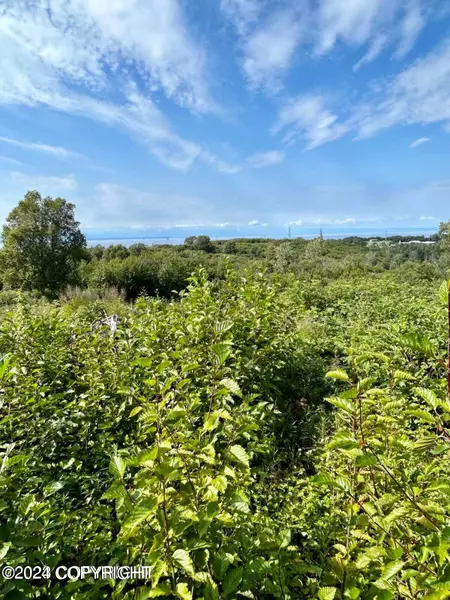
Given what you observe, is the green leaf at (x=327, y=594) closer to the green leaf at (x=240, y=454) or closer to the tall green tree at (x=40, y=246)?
the green leaf at (x=240, y=454)

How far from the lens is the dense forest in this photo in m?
1.05

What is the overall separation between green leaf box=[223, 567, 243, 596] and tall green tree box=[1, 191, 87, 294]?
20266mm

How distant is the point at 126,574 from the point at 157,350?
182cm

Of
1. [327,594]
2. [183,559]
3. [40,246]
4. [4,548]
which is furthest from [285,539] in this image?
[40,246]

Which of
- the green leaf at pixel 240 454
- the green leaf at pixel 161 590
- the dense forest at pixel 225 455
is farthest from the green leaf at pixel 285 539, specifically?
the green leaf at pixel 161 590

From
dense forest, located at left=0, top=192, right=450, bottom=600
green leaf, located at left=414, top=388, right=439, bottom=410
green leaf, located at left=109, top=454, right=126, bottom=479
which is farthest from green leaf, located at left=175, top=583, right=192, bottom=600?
green leaf, located at left=414, top=388, right=439, bottom=410

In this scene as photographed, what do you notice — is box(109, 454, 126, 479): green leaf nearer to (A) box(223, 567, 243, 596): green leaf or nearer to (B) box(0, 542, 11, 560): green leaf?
(B) box(0, 542, 11, 560): green leaf

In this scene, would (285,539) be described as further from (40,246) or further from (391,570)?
(40,246)

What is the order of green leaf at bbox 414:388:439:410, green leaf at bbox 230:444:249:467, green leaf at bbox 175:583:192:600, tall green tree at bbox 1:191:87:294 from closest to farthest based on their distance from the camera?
green leaf at bbox 414:388:439:410
green leaf at bbox 175:583:192:600
green leaf at bbox 230:444:249:467
tall green tree at bbox 1:191:87:294

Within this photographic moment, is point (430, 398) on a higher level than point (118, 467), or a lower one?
higher

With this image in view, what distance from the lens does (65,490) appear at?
78.5 inches

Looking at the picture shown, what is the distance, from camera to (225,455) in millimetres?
1327

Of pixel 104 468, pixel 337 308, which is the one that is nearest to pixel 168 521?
pixel 104 468

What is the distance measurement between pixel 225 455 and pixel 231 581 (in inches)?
15.6
